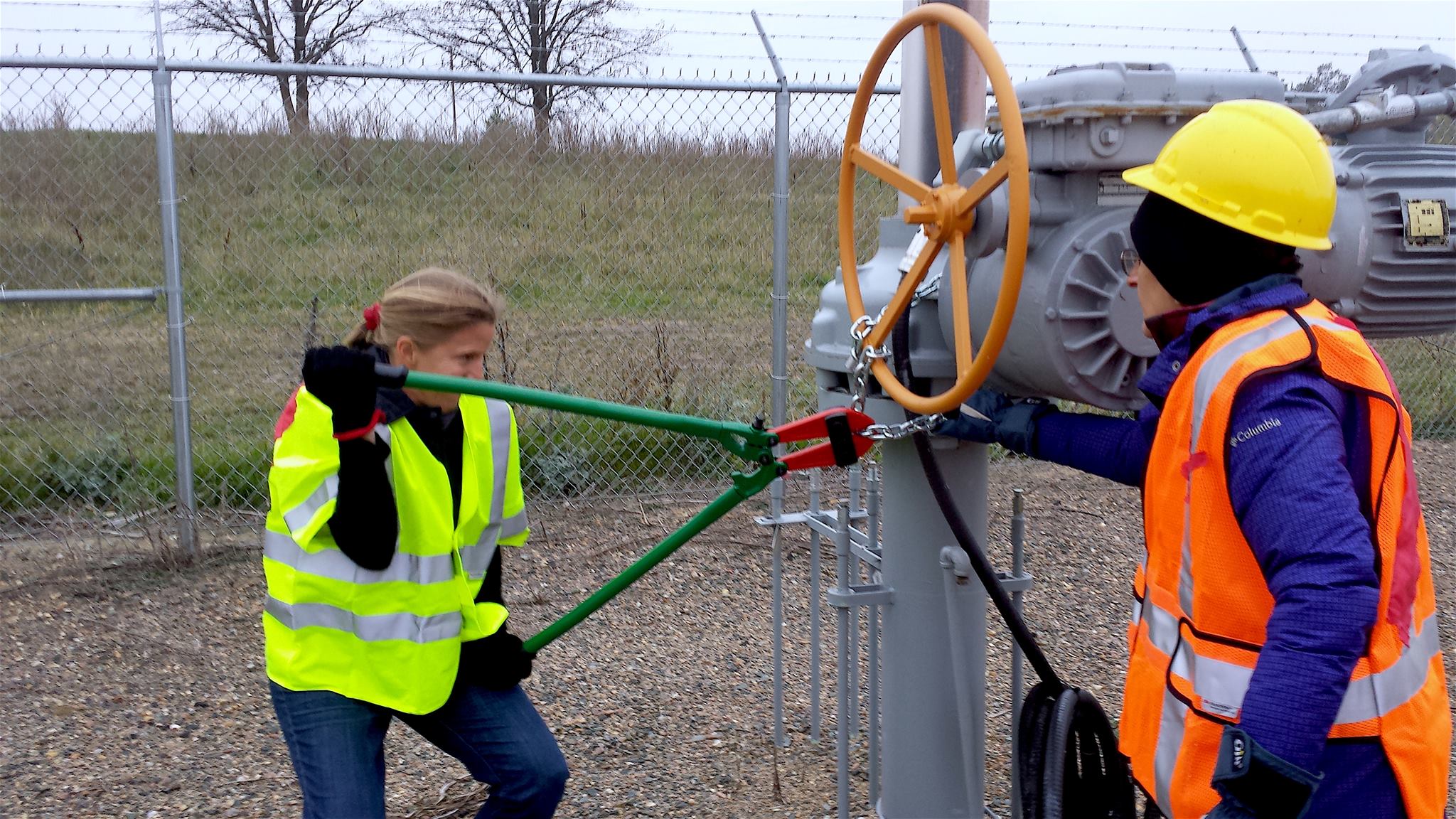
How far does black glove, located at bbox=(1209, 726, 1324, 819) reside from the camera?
1427mm

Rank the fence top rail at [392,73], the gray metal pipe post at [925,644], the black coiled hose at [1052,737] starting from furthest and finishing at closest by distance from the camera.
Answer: the fence top rail at [392,73] → the gray metal pipe post at [925,644] → the black coiled hose at [1052,737]

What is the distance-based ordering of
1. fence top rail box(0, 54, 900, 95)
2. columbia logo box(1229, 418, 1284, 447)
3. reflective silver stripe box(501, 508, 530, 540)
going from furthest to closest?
fence top rail box(0, 54, 900, 95) < reflective silver stripe box(501, 508, 530, 540) < columbia logo box(1229, 418, 1284, 447)

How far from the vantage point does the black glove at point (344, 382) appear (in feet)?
6.50

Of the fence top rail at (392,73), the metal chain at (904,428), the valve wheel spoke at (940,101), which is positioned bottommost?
the metal chain at (904,428)

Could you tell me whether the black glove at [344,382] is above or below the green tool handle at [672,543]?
above

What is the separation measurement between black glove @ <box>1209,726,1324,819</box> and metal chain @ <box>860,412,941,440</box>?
87cm

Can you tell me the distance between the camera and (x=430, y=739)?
7.54 feet

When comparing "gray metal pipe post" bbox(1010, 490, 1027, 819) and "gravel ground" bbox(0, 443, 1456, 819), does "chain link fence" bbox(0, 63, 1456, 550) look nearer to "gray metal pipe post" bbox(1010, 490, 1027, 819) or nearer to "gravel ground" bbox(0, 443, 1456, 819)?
"gravel ground" bbox(0, 443, 1456, 819)

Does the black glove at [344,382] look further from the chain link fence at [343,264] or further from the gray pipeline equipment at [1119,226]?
the chain link fence at [343,264]

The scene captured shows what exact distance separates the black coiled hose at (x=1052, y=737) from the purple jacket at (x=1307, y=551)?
0.59 meters

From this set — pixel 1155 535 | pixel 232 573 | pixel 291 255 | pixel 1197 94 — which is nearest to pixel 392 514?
pixel 1155 535

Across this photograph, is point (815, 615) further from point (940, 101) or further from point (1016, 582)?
point (940, 101)

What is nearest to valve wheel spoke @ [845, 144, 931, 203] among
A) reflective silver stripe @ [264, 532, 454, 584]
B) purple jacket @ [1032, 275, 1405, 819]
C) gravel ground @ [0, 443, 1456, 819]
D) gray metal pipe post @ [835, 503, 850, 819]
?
purple jacket @ [1032, 275, 1405, 819]

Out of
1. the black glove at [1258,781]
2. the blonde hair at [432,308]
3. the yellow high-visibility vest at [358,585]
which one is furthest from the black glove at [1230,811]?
the blonde hair at [432,308]
